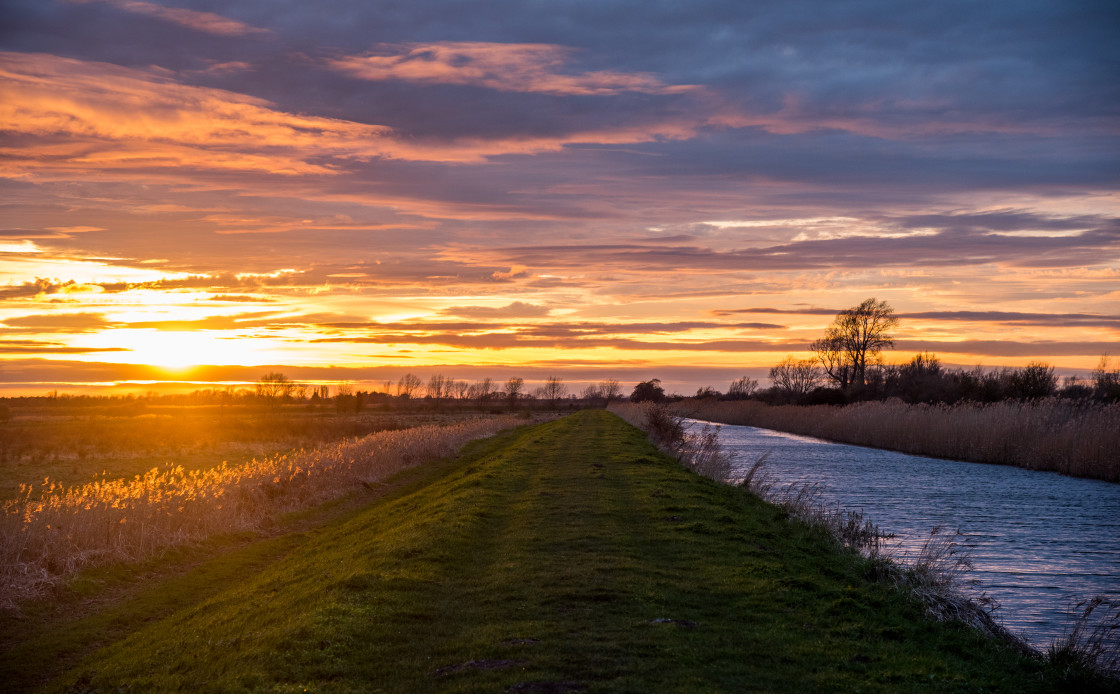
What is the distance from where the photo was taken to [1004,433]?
35781mm

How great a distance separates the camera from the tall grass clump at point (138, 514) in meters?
13.6

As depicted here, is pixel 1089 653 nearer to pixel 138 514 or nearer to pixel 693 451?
pixel 138 514

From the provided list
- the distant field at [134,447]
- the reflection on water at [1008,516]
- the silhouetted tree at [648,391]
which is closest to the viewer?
the reflection on water at [1008,516]

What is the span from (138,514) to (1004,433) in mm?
36682

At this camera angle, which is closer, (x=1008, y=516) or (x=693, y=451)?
(x=1008, y=516)

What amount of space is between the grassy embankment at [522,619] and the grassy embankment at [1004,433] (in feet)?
67.0

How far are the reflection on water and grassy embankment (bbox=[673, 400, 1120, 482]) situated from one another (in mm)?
1090

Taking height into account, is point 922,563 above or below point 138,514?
above

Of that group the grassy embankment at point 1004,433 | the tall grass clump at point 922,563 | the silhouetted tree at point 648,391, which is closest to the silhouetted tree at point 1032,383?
the grassy embankment at point 1004,433

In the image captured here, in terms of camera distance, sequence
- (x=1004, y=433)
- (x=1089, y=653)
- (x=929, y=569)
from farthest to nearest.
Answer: (x=1004, y=433), (x=929, y=569), (x=1089, y=653)

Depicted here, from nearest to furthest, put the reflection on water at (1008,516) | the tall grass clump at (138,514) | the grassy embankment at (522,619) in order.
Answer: the grassy embankment at (522,619), the reflection on water at (1008,516), the tall grass clump at (138,514)

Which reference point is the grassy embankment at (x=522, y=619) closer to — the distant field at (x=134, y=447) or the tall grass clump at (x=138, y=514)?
the tall grass clump at (x=138, y=514)

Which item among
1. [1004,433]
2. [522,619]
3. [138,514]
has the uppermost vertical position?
[1004,433]

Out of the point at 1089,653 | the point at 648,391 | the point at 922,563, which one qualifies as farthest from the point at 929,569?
the point at 648,391
